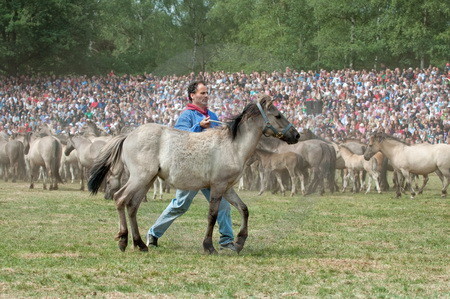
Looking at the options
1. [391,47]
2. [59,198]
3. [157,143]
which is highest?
[391,47]

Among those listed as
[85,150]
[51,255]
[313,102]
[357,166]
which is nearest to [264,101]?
[51,255]

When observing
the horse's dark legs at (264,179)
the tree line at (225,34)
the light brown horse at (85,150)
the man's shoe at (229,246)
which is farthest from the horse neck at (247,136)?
the tree line at (225,34)

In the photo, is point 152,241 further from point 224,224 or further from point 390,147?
point 390,147

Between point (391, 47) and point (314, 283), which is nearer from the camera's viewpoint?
point (314, 283)

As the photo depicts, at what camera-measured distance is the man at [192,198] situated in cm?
1102

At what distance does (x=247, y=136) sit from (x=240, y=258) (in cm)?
168

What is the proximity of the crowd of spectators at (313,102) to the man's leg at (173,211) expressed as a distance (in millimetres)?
15908

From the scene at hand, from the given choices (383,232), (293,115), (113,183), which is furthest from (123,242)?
(293,115)

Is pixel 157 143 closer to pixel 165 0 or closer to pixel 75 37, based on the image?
pixel 75 37

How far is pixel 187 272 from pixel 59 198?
1293cm

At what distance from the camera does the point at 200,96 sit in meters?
11.2

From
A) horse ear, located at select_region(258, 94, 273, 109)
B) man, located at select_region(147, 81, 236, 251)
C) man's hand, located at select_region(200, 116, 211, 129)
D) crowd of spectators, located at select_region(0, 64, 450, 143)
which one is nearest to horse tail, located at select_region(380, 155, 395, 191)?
crowd of spectators, located at select_region(0, 64, 450, 143)

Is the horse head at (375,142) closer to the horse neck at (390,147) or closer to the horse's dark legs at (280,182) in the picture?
the horse neck at (390,147)

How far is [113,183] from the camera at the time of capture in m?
13.7
